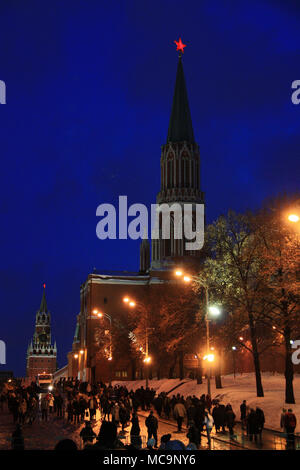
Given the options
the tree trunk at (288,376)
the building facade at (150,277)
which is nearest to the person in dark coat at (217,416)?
the tree trunk at (288,376)

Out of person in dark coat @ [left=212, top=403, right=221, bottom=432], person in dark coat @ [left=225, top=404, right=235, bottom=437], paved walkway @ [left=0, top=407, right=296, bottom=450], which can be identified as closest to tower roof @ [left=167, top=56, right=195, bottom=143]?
paved walkway @ [left=0, top=407, right=296, bottom=450]

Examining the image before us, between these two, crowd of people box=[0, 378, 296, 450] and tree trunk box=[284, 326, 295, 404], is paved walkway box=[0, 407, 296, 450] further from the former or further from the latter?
tree trunk box=[284, 326, 295, 404]

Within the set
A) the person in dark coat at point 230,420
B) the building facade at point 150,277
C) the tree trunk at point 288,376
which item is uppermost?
the building facade at point 150,277

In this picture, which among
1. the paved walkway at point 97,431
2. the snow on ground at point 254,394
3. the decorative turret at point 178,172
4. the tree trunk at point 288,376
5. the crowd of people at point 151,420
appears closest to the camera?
the crowd of people at point 151,420

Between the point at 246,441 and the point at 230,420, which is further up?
the point at 230,420

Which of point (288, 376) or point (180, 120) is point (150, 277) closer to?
point (180, 120)

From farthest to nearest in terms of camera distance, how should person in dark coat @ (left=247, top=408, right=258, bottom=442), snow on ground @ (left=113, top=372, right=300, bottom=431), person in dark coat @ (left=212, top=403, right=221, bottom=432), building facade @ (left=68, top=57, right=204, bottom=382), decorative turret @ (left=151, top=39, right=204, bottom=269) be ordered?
decorative turret @ (left=151, top=39, right=204, bottom=269)
building facade @ (left=68, top=57, right=204, bottom=382)
snow on ground @ (left=113, top=372, right=300, bottom=431)
person in dark coat @ (left=212, top=403, right=221, bottom=432)
person in dark coat @ (left=247, top=408, right=258, bottom=442)

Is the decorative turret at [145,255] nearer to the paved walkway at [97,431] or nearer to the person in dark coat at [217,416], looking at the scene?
the paved walkway at [97,431]

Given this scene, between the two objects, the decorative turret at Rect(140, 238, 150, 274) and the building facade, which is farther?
the decorative turret at Rect(140, 238, 150, 274)

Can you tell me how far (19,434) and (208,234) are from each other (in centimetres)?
2603

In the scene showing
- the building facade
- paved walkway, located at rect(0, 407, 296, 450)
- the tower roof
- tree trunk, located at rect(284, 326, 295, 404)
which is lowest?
paved walkway, located at rect(0, 407, 296, 450)

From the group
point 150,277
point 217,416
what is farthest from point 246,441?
point 150,277

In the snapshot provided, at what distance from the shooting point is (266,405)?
32938 millimetres
